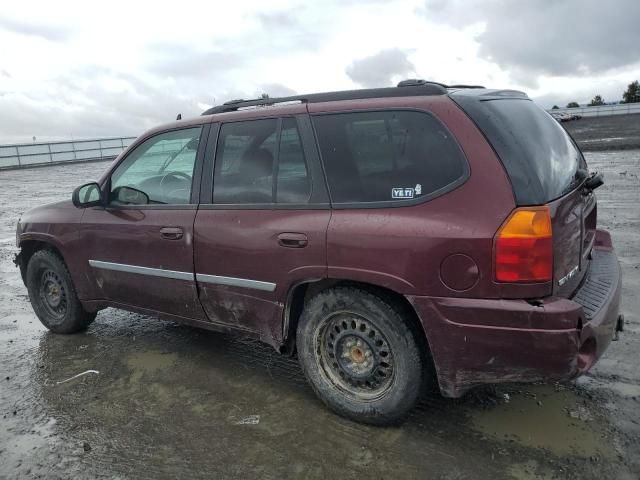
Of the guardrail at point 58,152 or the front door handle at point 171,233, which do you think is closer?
the front door handle at point 171,233

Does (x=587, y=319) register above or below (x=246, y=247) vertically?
below

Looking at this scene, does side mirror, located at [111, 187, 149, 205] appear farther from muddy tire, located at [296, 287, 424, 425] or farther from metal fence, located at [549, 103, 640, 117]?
metal fence, located at [549, 103, 640, 117]

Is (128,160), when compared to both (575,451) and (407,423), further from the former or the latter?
(575,451)

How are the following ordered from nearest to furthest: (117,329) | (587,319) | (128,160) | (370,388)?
(587,319) < (370,388) < (128,160) < (117,329)

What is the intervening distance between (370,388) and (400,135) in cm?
148

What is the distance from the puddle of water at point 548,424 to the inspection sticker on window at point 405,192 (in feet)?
4.62

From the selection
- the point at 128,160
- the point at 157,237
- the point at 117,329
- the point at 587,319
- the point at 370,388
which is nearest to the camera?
the point at 587,319

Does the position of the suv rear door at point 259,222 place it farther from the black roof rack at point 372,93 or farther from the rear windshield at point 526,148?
the rear windshield at point 526,148

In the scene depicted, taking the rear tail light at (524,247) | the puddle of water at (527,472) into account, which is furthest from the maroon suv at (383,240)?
the puddle of water at (527,472)

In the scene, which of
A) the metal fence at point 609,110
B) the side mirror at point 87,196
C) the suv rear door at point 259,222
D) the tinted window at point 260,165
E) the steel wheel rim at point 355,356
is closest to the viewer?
the steel wheel rim at point 355,356

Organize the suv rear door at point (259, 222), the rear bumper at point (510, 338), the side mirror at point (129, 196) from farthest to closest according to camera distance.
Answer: the side mirror at point (129, 196)
the suv rear door at point (259, 222)
the rear bumper at point (510, 338)

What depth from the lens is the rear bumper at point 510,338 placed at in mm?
2600

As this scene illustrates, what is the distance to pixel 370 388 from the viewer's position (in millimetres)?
3205

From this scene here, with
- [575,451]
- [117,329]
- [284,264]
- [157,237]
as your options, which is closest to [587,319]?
[575,451]
